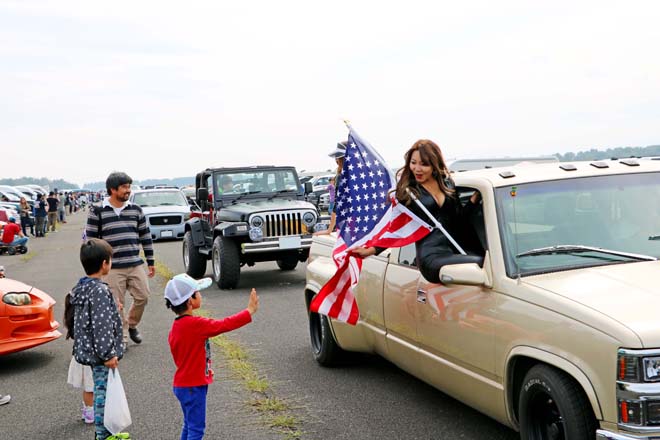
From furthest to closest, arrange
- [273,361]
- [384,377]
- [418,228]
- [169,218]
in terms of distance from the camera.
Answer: [169,218]
[273,361]
[384,377]
[418,228]

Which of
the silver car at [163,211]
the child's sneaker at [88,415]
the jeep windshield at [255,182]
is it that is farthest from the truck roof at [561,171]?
the silver car at [163,211]

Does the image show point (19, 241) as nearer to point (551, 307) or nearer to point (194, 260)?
point (194, 260)

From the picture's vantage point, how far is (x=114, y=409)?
482 centimetres

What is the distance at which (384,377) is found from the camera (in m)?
6.52

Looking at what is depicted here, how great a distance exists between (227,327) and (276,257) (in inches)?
351

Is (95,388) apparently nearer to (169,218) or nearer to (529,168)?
(529,168)

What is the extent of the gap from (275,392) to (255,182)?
27.1 ft

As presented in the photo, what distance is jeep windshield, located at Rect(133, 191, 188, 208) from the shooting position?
89.2 ft

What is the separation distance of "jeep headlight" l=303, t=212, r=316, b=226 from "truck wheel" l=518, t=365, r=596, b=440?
9186mm

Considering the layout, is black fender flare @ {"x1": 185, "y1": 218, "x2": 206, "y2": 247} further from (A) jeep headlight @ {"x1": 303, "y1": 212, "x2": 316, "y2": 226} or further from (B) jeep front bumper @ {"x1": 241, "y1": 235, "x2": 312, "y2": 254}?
(A) jeep headlight @ {"x1": 303, "y1": 212, "x2": 316, "y2": 226}

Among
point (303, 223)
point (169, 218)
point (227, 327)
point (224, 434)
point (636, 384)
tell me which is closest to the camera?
point (636, 384)

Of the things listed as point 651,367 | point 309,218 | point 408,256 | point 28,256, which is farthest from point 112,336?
point 28,256

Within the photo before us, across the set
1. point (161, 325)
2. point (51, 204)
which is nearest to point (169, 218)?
point (51, 204)

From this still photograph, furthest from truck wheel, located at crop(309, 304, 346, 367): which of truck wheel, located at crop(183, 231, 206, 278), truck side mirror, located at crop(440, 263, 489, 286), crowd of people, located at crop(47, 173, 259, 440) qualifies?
truck wheel, located at crop(183, 231, 206, 278)
